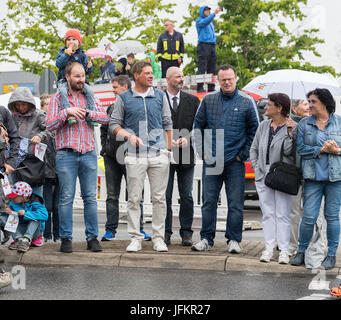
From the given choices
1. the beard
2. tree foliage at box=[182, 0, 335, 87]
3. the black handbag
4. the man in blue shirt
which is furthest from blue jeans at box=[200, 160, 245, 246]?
tree foliage at box=[182, 0, 335, 87]

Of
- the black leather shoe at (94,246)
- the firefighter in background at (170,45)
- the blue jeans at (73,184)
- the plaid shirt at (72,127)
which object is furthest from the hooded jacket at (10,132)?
the firefighter in background at (170,45)

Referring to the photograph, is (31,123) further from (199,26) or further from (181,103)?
(199,26)

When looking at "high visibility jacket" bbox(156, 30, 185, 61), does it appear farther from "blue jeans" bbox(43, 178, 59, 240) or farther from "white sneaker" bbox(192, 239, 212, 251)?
"white sneaker" bbox(192, 239, 212, 251)

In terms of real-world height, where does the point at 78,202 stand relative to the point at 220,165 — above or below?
below

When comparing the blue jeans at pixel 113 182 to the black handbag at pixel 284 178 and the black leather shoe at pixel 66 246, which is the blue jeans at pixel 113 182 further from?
the black handbag at pixel 284 178

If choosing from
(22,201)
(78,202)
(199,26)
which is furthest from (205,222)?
(199,26)

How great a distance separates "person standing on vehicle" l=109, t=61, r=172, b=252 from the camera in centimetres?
825

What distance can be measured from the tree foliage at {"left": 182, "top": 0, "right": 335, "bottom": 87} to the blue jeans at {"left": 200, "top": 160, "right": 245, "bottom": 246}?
2957 cm

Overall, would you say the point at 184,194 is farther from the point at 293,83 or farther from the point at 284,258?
the point at 293,83

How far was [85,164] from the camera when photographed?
821cm

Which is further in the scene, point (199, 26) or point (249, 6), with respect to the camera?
point (249, 6)

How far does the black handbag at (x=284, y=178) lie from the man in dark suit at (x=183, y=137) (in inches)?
48.6

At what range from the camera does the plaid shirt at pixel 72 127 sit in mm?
8062
